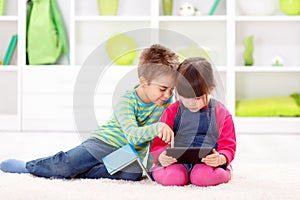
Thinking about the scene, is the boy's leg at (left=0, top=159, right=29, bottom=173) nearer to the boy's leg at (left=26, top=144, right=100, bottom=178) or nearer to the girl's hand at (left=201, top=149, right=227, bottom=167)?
the boy's leg at (left=26, top=144, right=100, bottom=178)

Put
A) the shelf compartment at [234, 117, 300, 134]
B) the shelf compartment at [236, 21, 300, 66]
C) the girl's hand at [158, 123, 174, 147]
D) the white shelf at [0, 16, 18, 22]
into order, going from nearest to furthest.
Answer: the girl's hand at [158, 123, 174, 147] < the shelf compartment at [234, 117, 300, 134] < the white shelf at [0, 16, 18, 22] < the shelf compartment at [236, 21, 300, 66]

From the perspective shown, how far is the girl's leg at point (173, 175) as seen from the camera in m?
1.67

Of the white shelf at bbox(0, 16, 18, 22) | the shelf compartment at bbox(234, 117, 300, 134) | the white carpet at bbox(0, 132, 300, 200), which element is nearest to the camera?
the white carpet at bbox(0, 132, 300, 200)

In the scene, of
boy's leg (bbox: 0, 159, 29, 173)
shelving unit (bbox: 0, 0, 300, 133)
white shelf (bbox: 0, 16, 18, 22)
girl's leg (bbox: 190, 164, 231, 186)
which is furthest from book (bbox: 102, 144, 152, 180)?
white shelf (bbox: 0, 16, 18, 22)

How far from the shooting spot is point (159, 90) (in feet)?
5.66

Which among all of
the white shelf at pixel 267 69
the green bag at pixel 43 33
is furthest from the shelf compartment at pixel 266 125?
the green bag at pixel 43 33

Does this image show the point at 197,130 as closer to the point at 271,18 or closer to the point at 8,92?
the point at 271,18

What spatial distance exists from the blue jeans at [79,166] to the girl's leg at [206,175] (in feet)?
0.61

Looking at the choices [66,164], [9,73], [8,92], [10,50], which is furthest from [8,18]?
[66,164]

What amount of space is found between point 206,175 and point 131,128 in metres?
0.27

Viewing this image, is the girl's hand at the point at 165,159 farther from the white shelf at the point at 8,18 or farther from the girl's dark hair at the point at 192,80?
the white shelf at the point at 8,18

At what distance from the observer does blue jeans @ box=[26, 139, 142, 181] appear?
179 cm

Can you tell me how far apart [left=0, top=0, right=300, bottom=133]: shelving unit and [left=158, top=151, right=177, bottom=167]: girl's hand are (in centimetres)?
178

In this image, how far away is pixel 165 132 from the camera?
1646mm
